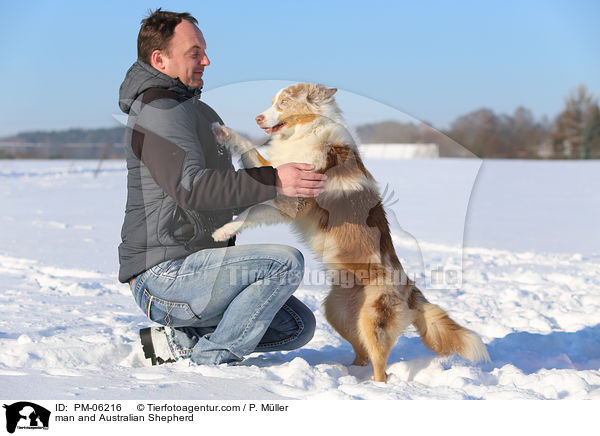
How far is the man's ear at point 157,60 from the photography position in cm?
240

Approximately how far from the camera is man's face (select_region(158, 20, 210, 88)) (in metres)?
2.38

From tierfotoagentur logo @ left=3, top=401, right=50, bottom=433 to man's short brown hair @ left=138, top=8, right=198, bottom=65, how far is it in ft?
4.94

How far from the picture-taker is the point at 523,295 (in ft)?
14.9

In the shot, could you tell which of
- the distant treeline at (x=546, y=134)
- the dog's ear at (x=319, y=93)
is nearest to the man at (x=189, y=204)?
the dog's ear at (x=319, y=93)

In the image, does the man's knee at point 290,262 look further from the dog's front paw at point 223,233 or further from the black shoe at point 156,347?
the black shoe at point 156,347

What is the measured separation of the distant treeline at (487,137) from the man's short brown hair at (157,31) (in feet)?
3.04

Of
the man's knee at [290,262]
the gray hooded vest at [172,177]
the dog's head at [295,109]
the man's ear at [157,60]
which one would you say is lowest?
the man's knee at [290,262]

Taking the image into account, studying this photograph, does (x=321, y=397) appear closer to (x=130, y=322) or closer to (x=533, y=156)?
(x=130, y=322)

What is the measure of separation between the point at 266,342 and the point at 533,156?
25583 mm

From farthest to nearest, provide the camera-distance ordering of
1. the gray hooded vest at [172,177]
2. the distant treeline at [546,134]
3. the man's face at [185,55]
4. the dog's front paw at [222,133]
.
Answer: the distant treeline at [546,134], the dog's front paw at [222,133], the man's face at [185,55], the gray hooded vest at [172,177]

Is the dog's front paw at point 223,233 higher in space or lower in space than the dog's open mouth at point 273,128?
lower

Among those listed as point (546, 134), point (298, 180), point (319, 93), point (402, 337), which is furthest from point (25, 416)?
point (546, 134)

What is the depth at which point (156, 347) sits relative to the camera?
270 cm

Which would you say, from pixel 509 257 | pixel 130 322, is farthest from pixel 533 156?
pixel 130 322
